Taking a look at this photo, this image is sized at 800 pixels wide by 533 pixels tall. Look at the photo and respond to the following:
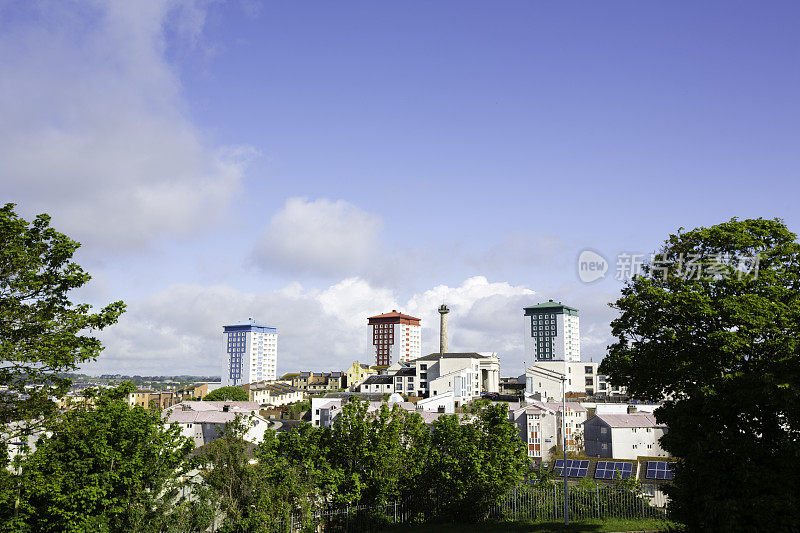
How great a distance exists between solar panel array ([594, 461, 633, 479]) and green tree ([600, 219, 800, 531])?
2300 cm

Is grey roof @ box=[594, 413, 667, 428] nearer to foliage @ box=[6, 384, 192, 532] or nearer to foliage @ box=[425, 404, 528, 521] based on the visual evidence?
foliage @ box=[425, 404, 528, 521]

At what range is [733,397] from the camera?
68.5 feet

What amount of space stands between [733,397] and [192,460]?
23.1 meters

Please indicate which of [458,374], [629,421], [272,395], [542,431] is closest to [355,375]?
[272,395]

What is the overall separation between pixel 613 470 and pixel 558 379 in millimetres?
78935

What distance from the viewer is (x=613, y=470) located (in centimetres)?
4588

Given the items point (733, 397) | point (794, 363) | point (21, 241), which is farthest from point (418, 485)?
point (21, 241)

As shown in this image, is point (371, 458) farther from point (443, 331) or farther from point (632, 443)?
point (443, 331)

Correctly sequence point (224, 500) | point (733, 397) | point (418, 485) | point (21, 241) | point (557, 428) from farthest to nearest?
point (557, 428) → point (418, 485) → point (224, 500) → point (733, 397) → point (21, 241)

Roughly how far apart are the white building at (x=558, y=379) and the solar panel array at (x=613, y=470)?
58763 mm

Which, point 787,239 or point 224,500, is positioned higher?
point 787,239

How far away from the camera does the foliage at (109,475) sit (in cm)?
2508

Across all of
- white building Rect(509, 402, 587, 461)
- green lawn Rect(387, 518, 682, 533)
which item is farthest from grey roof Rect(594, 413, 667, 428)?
green lawn Rect(387, 518, 682, 533)

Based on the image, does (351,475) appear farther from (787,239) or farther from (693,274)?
(787,239)
